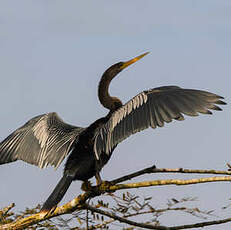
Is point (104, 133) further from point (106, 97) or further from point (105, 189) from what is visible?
point (106, 97)

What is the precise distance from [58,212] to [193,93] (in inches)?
66.5

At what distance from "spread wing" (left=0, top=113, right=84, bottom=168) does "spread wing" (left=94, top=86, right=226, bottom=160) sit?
0.47m

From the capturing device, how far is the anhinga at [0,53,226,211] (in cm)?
463

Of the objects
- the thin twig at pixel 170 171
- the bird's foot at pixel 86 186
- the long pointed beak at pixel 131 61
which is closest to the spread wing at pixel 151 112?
the bird's foot at pixel 86 186

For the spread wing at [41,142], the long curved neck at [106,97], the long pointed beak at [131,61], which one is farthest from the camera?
the long pointed beak at [131,61]

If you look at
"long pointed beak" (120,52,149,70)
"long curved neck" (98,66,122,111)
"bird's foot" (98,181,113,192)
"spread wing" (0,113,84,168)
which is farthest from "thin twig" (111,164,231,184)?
"long pointed beak" (120,52,149,70)

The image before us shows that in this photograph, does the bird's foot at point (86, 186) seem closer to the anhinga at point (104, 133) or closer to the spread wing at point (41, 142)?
the anhinga at point (104, 133)

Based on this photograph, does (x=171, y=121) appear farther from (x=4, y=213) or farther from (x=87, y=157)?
(x=4, y=213)

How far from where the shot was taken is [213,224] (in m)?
3.80

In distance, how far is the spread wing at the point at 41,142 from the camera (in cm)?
509

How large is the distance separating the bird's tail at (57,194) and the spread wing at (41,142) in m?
0.17

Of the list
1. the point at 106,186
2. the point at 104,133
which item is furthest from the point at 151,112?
the point at 106,186

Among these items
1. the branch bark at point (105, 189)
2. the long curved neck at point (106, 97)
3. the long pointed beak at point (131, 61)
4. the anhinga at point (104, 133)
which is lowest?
the branch bark at point (105, 189)

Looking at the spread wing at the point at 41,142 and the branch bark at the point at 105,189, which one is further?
the spread wing at the point at 41,142
